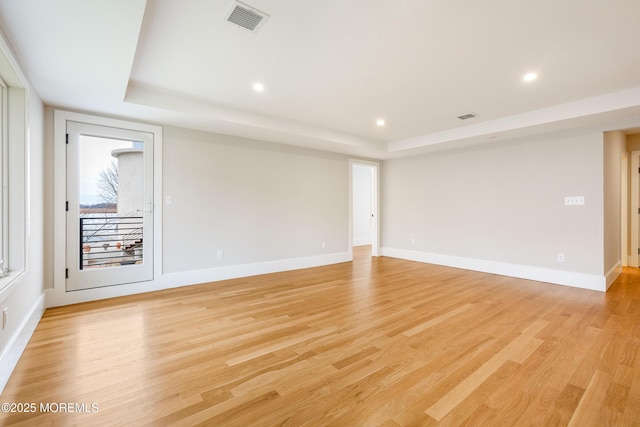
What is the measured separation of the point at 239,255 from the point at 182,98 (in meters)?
2.47

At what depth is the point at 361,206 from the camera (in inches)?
364

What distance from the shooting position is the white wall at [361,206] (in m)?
9.02

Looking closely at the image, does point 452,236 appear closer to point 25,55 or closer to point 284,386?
point 284,386

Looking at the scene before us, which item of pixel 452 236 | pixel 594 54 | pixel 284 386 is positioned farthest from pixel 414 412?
pixel 452 236

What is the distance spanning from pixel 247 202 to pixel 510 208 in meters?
4.47

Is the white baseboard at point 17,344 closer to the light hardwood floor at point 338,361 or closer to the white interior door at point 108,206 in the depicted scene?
the light hardwood floor at point 338,361

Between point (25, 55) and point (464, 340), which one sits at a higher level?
point (25, 55)

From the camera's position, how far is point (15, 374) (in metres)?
1.94

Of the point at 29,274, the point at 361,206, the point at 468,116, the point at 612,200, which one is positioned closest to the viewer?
the point at 29,274

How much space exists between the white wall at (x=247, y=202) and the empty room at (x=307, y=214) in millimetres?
39

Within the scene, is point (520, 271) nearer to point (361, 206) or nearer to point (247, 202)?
point (247, 202)

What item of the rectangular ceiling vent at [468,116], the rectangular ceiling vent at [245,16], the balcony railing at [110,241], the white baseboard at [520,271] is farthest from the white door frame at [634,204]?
the balcony railing at [110,241]

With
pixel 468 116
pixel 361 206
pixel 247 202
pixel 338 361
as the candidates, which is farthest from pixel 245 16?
pixel 361 206

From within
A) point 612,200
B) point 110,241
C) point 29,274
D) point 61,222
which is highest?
point 612,200
